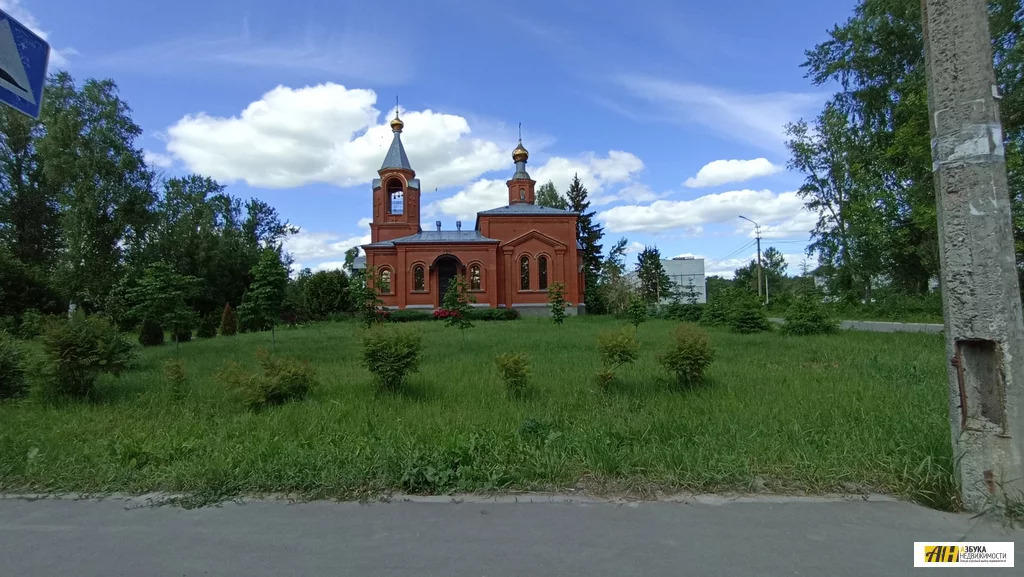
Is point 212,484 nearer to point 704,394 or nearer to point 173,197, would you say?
point 704,394

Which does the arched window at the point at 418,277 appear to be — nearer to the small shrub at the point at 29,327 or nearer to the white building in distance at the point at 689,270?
the small shrub at the point at 29,327

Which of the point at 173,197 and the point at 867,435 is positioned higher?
the point at 173,197

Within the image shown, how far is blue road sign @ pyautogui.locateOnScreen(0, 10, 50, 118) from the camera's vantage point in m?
3.93

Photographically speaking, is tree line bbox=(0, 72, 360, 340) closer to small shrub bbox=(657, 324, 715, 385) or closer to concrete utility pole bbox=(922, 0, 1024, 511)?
small shrub bbox=(657, 324, 715, 385)

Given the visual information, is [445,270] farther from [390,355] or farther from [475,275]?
[390,355]

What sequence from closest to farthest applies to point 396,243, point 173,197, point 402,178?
point 396,243 → point 402,178 → point 173,197

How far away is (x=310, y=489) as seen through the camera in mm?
4160

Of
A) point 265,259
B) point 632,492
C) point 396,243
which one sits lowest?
point 632,492

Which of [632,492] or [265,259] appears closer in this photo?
[632,492]

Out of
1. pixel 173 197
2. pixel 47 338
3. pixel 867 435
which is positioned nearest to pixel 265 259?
pixel 47 338

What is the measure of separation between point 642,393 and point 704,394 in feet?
2.73

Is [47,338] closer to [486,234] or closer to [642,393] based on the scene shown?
[642,393]

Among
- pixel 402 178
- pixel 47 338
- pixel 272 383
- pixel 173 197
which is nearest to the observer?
pixel 272 383
